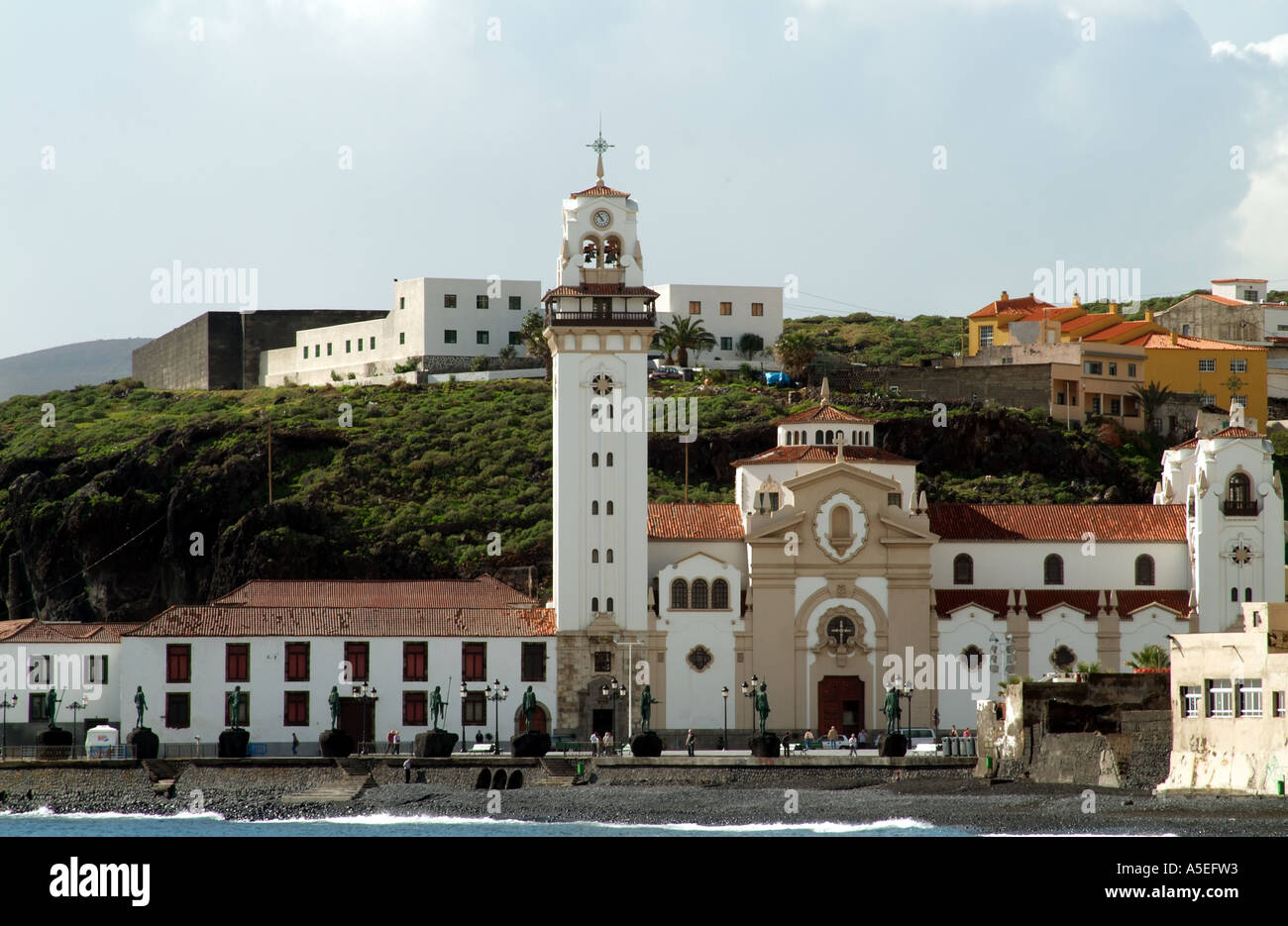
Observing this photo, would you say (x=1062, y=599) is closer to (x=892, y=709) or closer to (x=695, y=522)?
(x=892, y=709)

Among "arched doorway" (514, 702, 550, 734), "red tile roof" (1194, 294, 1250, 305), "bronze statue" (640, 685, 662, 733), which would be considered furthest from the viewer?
"red tile roof" (1194, 294, 1250, 305)

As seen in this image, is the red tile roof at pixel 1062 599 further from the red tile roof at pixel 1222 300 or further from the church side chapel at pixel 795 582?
the red tile roof at pixel 1222 300

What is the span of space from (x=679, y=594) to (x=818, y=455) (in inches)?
296

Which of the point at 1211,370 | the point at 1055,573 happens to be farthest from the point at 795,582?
the point at 1211,370

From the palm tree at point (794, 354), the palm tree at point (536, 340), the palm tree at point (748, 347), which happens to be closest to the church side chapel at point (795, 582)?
the palm tree at point (536, 340)

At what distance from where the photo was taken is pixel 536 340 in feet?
361

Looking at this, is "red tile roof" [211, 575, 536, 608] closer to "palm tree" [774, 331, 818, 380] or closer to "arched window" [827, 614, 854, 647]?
"arched window" [827, 614, 854, 647]

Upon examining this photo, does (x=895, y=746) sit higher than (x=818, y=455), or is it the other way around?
(x=818, y=455)

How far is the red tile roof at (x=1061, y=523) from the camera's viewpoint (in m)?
73.8

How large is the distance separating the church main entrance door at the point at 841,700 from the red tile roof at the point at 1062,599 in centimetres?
424

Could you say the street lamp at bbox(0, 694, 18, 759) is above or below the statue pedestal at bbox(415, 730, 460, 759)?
above

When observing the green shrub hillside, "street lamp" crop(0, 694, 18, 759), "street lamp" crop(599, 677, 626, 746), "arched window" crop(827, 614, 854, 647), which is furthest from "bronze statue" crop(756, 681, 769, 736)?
"street lamp" crop(0, 694, 18, 759)

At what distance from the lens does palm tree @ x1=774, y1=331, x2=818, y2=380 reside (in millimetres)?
109938

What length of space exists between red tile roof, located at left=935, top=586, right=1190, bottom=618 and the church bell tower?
37.5 feet
